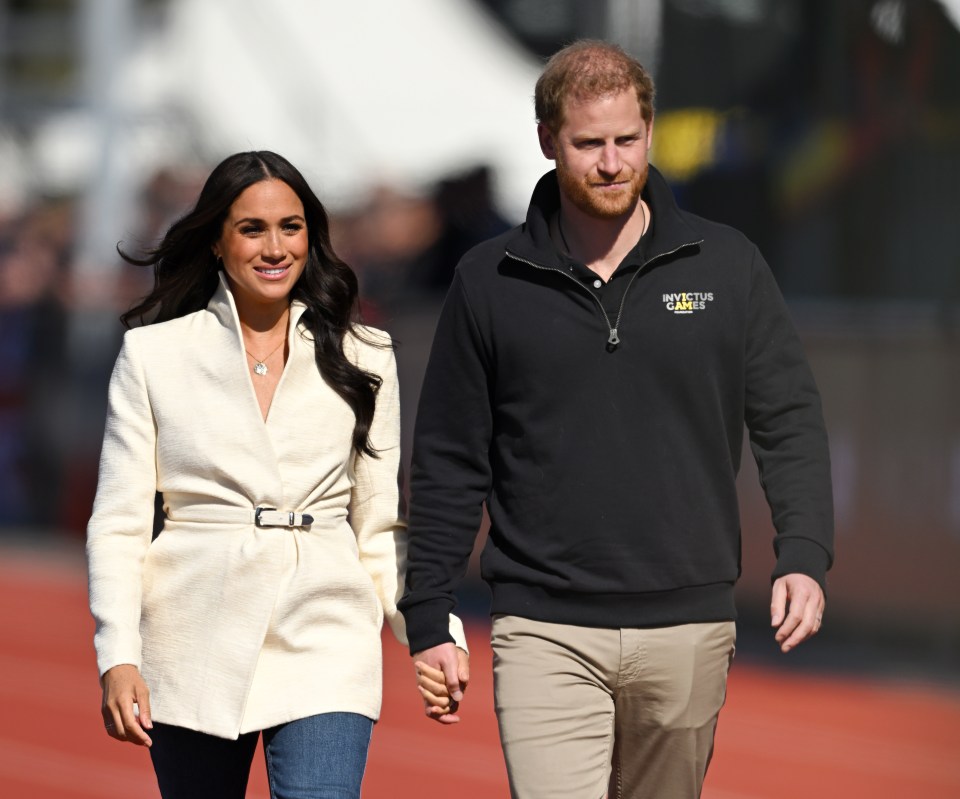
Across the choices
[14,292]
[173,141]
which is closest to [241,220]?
[14,292]

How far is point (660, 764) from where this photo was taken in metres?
4.40

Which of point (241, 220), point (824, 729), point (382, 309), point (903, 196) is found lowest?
point (824, 729)

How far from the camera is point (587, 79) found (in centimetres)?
431

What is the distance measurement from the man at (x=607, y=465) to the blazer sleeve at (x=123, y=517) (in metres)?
0.60

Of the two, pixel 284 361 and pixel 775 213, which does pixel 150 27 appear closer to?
pixel 775 213

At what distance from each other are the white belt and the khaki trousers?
0.48 metres

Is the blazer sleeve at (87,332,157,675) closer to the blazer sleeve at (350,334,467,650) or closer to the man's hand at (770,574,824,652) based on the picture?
the blazer sleeve at (350,334,467,650)

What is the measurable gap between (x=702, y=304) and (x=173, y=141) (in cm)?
2171

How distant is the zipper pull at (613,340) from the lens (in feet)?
14.1

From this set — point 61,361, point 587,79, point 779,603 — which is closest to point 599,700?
point 779,603

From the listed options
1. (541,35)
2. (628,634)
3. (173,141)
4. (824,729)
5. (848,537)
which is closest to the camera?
(628,634)

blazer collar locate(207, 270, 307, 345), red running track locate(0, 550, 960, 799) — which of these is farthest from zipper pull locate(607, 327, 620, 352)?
red running track locate(0, 550, 960, 799)

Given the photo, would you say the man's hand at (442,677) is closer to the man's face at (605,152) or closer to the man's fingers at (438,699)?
the man's fingers at (438,699)

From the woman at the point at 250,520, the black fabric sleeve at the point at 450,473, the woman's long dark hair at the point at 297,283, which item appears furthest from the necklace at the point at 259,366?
the black fabric sleeve at the point at 450,473
